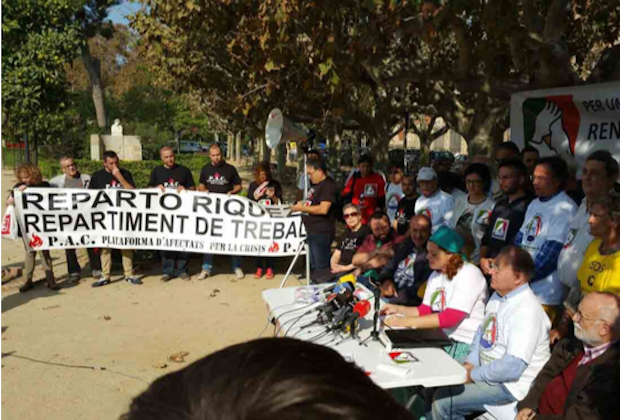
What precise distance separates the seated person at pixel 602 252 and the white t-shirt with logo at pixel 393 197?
4.34 metres

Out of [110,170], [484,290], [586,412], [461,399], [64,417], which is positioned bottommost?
[64,417]

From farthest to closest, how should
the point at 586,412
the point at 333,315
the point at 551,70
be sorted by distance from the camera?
1. the point at 551,70
2. the point at 333,315
3. the point at 586,412

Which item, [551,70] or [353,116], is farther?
[353,116]

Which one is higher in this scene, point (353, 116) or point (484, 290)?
point (353, 116)

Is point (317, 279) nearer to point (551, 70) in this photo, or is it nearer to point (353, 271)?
point (353, 271)

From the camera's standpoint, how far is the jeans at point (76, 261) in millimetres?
8163

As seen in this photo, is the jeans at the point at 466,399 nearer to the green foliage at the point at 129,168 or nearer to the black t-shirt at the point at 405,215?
the black t-shirt at the point at 405,215

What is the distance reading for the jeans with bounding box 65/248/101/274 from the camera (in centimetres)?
816

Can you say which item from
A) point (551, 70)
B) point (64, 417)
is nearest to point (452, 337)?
point (64, 417)

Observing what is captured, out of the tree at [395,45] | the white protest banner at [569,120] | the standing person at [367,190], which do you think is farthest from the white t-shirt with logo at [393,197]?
the white protest banner at [569,120]

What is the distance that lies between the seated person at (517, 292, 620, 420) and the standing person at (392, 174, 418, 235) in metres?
3.54

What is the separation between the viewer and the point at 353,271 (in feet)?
20.7

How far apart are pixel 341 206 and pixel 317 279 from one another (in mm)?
1572

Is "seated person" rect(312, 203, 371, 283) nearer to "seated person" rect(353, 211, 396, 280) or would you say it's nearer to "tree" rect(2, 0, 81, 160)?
"seated person" rect(353, 211, 396, 280)
